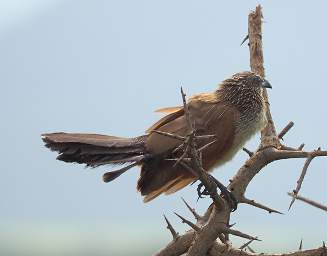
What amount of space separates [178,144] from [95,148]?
1.53 ft

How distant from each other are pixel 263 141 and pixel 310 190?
166m

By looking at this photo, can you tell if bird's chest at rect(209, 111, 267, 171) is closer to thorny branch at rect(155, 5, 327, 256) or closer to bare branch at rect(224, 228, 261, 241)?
thorny branch at rect(155, 5, 327, 256)

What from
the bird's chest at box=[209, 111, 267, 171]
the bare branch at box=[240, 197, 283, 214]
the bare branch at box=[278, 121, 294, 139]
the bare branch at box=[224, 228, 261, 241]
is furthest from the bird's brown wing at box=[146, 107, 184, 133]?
the bare branch at box=[224, 228, 261, 241]

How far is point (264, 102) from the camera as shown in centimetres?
595

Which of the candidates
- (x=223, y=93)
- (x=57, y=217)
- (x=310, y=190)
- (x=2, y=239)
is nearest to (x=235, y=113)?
(x=223, y=93)

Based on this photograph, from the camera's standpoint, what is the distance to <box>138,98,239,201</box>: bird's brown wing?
4988mm

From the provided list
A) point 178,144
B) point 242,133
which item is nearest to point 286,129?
point 178,144

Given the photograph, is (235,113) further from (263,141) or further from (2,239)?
(2,239)

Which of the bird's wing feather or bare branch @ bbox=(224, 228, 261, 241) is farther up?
the bird's wing feather

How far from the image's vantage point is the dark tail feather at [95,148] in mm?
4531

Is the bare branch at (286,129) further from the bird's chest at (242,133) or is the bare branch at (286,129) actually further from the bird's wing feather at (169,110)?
the bird's wing feather at (169,110)

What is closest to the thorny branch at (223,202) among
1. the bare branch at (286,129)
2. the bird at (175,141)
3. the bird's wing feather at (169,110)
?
the bare branch at (286,129)

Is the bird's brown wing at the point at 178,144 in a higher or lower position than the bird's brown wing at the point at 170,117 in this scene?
lower

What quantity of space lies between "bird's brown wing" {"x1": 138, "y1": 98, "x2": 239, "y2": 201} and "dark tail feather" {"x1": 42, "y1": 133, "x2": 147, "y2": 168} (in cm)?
10
